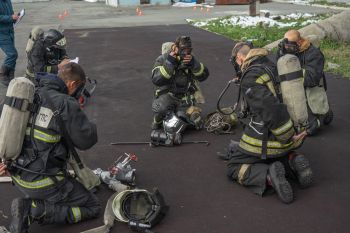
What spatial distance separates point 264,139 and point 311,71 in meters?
1.75

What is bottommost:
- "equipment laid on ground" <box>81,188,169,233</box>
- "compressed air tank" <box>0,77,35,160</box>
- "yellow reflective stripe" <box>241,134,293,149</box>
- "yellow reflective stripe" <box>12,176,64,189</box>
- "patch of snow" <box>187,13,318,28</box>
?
"equipment laid on ground" <box>81,188,169,233</box>

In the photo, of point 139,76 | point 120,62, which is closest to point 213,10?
point 120,62

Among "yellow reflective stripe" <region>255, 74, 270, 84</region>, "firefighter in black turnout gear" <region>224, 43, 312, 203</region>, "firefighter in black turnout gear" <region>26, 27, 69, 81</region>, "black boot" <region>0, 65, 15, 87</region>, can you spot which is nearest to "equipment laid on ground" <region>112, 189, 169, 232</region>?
"firefighter in black turnout gear" <region>224, 43, 312, 203</region>

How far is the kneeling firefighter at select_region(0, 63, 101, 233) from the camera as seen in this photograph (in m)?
3.54

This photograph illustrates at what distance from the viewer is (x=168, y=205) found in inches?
165

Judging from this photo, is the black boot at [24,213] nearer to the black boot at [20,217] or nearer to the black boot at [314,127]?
the black boot at [20,217]

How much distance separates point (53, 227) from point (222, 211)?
5.02 feet

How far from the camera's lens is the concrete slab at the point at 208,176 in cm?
387

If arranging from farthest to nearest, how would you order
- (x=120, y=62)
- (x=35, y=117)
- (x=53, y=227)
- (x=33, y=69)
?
(x=120, y=62) < (x=33, y=69) < (x=53, y=227) < (x=35, y=117)

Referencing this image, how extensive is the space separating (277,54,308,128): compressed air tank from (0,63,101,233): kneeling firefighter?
1.83 m

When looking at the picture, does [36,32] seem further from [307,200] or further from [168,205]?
[307,200]

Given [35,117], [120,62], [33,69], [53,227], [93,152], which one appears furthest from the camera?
[120,62]

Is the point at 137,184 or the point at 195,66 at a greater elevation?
the point at 195,66

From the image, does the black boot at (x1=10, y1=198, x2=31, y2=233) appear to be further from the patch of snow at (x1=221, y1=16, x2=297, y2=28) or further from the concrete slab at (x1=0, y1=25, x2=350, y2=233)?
the patch of snow at (x1=221, y1=16, x2=297, y2=28)
